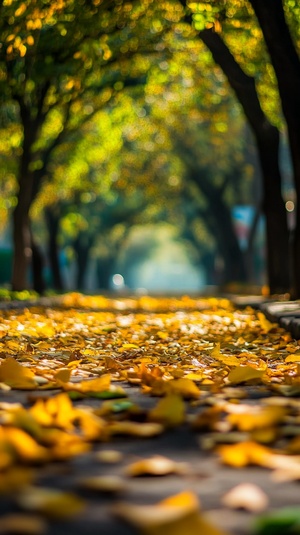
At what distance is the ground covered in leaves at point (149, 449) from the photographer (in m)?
2.59

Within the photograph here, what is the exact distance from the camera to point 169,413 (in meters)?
4.02

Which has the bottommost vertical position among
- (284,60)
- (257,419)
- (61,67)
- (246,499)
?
(246,499)

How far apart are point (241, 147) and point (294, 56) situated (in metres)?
24.5

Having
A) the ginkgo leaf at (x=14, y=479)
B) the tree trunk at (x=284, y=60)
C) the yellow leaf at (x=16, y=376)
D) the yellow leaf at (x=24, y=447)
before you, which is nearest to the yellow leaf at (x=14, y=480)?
the ginkgo leaf at (x=14, y=479)

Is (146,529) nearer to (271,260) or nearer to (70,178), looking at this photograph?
(271,260)

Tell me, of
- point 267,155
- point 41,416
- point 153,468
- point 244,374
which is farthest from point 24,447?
point 267,155

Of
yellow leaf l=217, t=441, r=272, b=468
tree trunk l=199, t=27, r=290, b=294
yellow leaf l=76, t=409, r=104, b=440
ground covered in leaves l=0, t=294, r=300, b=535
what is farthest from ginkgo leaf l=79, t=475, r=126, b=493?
tree trunk l=199, t=27, r=290, b=294

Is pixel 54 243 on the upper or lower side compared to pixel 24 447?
upper

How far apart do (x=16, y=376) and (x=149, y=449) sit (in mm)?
1859

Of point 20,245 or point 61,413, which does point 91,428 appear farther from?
point 20,245

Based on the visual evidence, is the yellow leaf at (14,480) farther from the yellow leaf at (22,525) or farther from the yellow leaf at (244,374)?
the yellow leaf at (244,374)

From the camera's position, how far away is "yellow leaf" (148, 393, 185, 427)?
4.00 meters

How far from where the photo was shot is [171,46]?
22406 mm

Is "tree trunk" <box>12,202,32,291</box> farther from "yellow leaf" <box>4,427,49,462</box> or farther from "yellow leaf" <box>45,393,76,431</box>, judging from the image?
"yellow leaf" <box>4,427,49,462</box>
